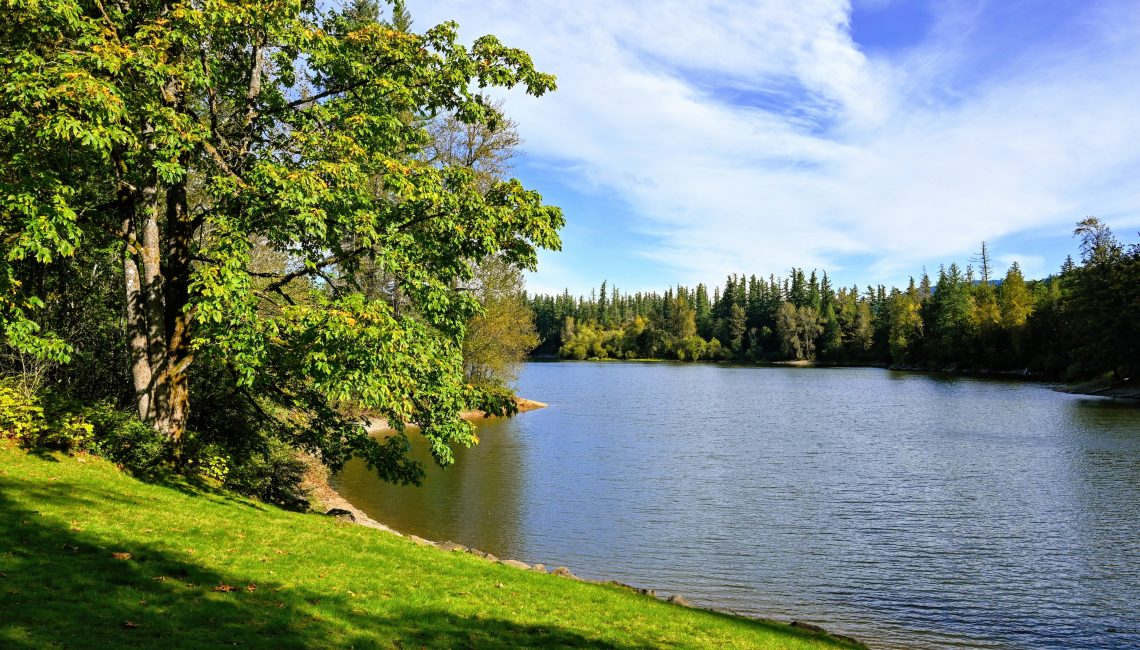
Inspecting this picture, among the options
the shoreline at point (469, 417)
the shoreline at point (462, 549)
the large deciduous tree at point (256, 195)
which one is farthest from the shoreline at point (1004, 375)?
the large deciduous tree at point (256, 195)

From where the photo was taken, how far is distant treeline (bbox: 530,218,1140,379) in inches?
2832

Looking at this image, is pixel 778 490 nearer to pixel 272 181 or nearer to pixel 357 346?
pixel 357 346

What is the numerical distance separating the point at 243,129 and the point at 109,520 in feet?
26.1

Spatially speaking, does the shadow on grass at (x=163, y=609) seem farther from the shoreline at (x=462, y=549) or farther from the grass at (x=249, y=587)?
the shoreline at (x=462, y=549)

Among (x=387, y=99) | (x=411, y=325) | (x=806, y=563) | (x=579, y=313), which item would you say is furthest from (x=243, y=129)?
(x=579, y=313)

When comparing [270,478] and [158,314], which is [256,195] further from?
[270,478]

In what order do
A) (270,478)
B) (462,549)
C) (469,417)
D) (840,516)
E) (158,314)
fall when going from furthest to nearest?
(469,417) < (840,516) < (270,478) < (462,549) < (158,314)

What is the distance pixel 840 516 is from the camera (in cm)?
2300

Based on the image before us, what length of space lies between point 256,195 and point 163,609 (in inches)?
275

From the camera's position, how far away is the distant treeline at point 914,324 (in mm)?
71938

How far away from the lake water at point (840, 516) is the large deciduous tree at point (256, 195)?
7735mm

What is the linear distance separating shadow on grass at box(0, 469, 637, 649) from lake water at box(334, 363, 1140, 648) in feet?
30.6

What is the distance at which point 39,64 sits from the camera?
10.5m

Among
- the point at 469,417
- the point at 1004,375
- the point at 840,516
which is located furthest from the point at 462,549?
the point at 1004,375
